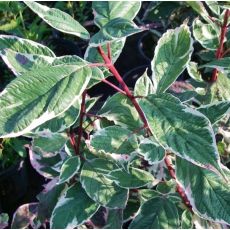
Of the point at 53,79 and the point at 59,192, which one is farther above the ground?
the point at 53,79

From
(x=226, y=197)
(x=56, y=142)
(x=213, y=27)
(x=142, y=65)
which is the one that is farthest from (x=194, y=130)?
(x=142, y=65)

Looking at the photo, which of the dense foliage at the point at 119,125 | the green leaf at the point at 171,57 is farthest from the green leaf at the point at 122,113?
the green leaf at the point at 171,57

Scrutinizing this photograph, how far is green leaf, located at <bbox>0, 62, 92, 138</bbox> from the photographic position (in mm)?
843

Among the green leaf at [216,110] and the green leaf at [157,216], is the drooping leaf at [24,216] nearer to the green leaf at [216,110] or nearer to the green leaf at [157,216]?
the green leaf at [157,216]

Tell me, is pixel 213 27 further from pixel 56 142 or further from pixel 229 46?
pixel 56 142

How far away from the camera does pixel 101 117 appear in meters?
1.39

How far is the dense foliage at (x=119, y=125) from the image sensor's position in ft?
2.98

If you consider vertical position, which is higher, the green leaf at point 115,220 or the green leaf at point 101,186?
the green leaf at point 101,186

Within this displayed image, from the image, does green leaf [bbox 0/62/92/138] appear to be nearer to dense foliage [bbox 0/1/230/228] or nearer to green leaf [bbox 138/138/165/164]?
dense foliage [bbox 0/1/230/228]

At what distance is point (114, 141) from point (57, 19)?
0.37m

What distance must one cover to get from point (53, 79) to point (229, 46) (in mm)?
918

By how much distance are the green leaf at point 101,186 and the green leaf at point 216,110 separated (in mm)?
332

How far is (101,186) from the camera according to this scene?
133 centimetres

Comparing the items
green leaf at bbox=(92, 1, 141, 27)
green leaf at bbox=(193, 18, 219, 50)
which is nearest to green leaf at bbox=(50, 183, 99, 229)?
green leaf at bbox=(92, 1, 141, 27)
